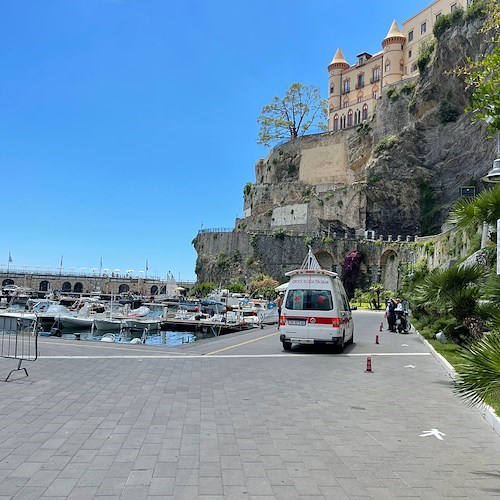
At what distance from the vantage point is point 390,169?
61000 millimetres

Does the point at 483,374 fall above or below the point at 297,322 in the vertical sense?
above

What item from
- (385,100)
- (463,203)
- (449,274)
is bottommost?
(449,274)

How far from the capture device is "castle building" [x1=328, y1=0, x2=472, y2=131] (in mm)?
64312

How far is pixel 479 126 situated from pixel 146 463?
56224mm

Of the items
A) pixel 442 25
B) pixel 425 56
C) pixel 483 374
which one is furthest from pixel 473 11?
pixel 483 374

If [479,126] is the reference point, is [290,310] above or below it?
below

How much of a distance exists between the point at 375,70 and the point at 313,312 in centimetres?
6731

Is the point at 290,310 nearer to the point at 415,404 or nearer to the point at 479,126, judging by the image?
the point at 415,404

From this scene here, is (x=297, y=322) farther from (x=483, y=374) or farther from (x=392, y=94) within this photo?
(x=392, y=94)

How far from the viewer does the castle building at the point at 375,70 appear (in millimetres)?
64312

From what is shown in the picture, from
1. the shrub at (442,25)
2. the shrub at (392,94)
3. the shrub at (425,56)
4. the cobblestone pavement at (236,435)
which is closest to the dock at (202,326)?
the cobblestone pavement at (236,435)

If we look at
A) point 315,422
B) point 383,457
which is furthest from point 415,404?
point 383,457

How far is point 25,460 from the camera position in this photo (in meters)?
4.80

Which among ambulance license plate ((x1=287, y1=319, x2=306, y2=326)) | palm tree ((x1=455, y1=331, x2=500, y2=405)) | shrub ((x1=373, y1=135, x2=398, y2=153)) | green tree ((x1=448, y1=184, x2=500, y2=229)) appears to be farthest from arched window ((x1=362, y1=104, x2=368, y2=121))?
palm tree ((x1=455, y1=331, x2=500, y2=405))
